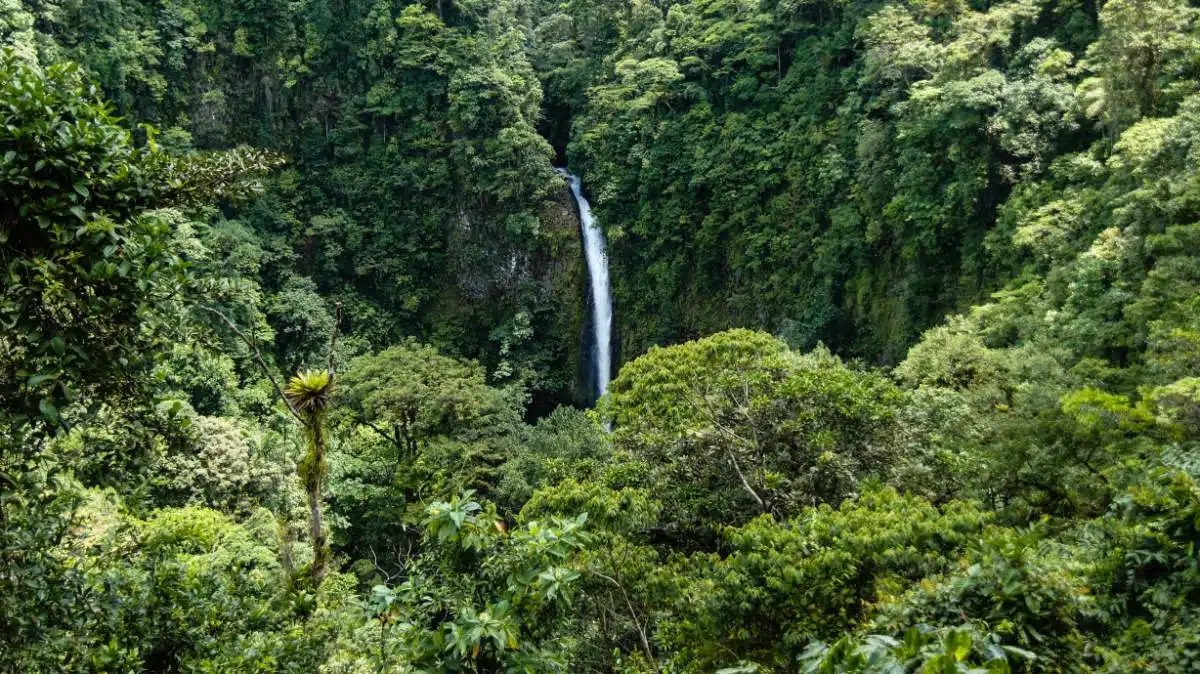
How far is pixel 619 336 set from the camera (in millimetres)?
23484

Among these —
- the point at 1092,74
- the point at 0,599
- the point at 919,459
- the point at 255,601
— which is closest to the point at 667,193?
the point at 1092,74

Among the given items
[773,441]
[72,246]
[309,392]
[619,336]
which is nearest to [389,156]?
[619,336]

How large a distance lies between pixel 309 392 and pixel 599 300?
56.1ft

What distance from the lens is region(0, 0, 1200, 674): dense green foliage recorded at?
3.30m

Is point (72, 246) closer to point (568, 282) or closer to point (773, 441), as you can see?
point (773, 441)

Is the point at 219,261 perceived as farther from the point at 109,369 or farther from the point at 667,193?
the point at 109,369

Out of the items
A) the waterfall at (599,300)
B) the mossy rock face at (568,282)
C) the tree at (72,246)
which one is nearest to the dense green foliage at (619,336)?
the tree at (72,246)

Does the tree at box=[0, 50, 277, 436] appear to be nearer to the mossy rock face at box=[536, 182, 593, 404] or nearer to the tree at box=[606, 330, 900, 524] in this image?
the tree at box=[606, 330, 900, 524]

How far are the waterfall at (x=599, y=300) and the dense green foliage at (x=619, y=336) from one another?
23.5 inches

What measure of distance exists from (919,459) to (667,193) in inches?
586

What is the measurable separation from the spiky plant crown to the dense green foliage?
3cm

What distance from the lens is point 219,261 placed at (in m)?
21.4

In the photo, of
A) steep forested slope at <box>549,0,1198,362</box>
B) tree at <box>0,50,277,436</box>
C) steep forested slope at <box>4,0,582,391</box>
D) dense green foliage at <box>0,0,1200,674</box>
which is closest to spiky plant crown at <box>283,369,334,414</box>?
dense green foliage at <box>0,0,1200,674</box>

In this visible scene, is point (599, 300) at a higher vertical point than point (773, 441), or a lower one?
lower
